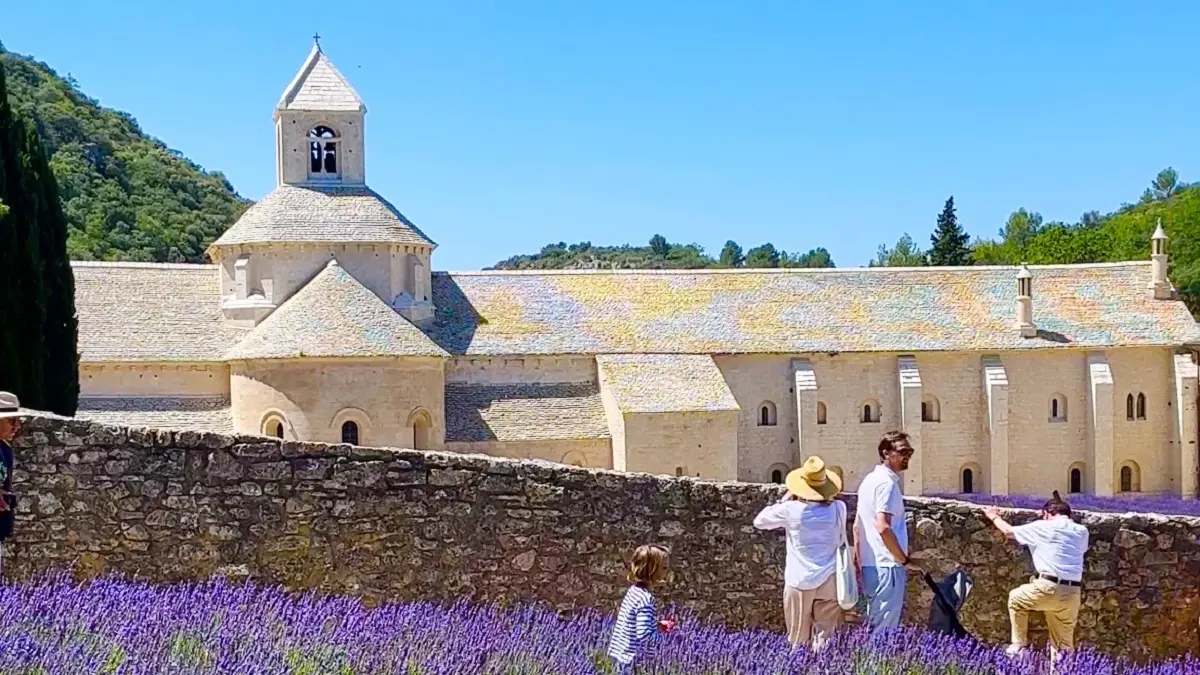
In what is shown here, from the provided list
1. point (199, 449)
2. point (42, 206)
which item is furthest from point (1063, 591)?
point (42, 206)

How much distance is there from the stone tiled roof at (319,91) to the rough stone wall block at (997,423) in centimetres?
2054

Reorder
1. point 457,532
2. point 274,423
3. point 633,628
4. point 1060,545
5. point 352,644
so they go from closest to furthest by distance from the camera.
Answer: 1. point 352,644
2. point 633,628
3. point 1060,545
4. point 457,532
5. point 274,423

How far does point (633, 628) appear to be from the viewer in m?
6.25

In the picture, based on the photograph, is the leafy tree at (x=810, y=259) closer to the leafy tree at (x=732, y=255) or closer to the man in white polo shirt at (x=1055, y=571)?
the leafy tree at (x=732, y=255)

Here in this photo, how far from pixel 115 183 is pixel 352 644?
79.1 meters

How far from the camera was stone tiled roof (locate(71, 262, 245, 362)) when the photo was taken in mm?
29000

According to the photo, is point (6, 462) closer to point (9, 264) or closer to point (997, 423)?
point (9, 264)

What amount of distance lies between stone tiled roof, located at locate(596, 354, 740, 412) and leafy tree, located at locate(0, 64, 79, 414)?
1373 cm

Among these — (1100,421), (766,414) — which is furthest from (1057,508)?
(1100,421)

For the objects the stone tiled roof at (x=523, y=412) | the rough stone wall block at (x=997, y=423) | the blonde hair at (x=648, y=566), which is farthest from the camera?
the rough stone wall block at (x=997, y=423)

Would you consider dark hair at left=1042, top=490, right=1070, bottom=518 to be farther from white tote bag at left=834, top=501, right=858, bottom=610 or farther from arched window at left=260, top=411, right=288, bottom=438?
arched window at left=260, top=411, right=288, bottom=438

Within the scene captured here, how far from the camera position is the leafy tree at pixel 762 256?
518ft

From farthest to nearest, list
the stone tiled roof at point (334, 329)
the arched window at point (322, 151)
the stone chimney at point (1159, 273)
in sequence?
the stone chimney at point (1159, 273) → the arched window at point (322, 151) → the stone tiled roof at point (334, 329)

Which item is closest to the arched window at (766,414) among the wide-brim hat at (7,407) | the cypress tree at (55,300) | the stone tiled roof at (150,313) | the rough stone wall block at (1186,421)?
the rough stone wall block at (1186,421)
